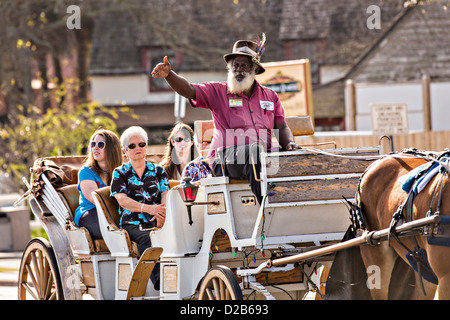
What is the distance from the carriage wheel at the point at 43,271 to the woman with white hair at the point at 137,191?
82cm

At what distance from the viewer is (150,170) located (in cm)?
728

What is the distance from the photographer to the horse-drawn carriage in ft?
19.5

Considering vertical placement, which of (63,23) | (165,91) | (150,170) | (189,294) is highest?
(63,23)

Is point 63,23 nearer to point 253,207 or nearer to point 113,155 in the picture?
point 113,155

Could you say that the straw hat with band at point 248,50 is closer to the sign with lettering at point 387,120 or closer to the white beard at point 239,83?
the white beard at point 239,83

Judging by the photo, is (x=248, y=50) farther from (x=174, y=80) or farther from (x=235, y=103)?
(x=174, y=80)

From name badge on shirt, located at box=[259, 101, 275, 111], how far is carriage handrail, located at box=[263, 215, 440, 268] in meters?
1.38

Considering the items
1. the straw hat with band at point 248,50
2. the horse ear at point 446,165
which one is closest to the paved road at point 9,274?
the straw hat with band at point 248,50

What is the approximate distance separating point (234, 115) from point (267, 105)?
1.09 ft

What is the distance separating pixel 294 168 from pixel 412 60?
739 inches

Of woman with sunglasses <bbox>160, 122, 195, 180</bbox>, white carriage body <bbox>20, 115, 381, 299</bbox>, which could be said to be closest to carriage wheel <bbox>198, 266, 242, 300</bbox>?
white carriage body <bbox>20, 115, 381, 299</bbox>


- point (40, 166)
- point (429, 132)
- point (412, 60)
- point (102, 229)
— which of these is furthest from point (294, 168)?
point (412, 60)

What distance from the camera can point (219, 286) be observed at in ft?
19.5

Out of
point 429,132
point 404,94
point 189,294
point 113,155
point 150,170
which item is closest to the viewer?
point 189,294
